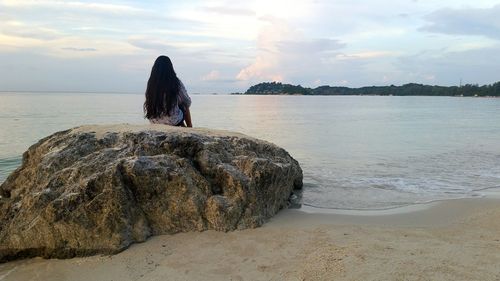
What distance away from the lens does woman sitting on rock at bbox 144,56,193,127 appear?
26.5 ft

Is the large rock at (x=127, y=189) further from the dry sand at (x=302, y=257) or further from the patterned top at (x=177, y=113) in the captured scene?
the patterned top at (x=177, y=113)

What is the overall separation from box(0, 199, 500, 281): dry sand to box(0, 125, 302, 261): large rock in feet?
0.79

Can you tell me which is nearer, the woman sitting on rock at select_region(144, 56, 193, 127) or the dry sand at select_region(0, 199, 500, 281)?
the dry sand at select_region(0, 199, 500, 281)

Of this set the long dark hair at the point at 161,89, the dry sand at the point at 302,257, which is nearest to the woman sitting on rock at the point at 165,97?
the long dark hair at the point at 161,89

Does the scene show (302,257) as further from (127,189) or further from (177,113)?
(177,113)

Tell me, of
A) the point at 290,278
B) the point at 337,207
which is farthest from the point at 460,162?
the point at 290,278

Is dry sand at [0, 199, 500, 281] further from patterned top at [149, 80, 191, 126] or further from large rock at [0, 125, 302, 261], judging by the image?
patterned top at [149, 80, 191, 126]

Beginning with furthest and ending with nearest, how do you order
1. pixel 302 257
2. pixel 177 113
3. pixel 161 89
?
pixel 177 113 → pixel 161 89 → pixel 302 257

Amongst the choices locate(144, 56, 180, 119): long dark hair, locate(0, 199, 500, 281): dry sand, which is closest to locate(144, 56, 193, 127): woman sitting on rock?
locate(144, 56, 180, 119): long dark hair

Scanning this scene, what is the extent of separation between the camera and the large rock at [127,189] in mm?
5590

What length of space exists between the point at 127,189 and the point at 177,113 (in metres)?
2.77

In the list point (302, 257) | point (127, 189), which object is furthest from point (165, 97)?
point (302, 257)

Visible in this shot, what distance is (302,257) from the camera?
5.17 metres

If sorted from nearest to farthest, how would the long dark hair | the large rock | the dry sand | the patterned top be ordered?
the dry sand < the large rock < the long dark hair < the patterned top
